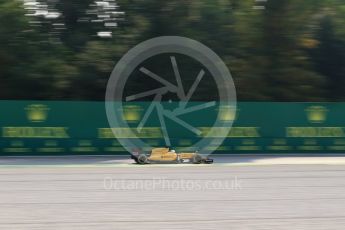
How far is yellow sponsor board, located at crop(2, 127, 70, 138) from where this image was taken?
2284 cm

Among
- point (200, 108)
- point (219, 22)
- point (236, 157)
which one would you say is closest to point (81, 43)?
point (219, 22)

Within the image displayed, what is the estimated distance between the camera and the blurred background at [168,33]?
29500mm

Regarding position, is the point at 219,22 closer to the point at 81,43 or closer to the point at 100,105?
the point at 81,43

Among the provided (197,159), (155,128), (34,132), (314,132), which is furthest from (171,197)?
(314,132)

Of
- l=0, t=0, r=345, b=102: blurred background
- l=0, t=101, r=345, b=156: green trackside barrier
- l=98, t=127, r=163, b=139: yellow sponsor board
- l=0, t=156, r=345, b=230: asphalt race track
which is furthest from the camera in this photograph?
l=0, t=0, r=345, b=102: blurred background

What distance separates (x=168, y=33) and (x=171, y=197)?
21.1 metres

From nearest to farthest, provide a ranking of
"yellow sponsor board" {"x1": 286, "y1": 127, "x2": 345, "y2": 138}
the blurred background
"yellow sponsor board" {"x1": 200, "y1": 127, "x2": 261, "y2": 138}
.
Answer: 1. "yellow sponsor board" {"x1": 200, "y1": 127, "x2": 261, "y2": 138}
2. "yellow sponsor board" {"x1": 286, "y1": 127, "x2": 345, "y2": 138}
3. the blurred background

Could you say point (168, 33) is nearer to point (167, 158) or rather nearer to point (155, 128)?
point (155, 128)

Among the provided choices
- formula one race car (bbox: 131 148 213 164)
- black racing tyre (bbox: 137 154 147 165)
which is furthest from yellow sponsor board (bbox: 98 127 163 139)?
black racing tyre (bbox: 137 154 147 165)

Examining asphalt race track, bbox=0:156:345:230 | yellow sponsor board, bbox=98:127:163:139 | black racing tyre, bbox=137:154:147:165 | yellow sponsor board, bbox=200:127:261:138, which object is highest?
asphalt race track, bbox=0:156:345:230

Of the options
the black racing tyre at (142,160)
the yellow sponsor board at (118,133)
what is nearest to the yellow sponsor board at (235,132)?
the yellow sponsor board at (118,133)

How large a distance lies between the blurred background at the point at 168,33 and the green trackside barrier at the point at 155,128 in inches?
230

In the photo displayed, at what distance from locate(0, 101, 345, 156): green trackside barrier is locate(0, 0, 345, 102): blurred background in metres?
5.83

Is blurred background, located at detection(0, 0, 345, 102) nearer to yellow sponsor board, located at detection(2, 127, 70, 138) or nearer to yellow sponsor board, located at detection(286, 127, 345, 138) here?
yellow sponsor board, located at detection(2, 127, 70, 138)
